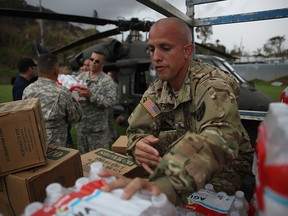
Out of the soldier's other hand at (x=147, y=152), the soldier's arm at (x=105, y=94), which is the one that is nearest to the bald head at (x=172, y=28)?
the soldier's other hand at (x=147, y=152)

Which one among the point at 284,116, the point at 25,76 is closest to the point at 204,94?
the point at 284,116

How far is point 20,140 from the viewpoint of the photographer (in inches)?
53.8

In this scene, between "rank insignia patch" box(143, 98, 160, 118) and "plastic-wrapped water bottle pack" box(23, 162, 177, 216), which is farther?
"rank insignia patch" box(143, 98, 160, 118)

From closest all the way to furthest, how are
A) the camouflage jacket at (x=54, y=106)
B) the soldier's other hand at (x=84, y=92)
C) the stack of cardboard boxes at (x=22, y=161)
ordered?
the stack of cardboard boxes at (x=22, y=161) < the camouflage jacket at (x=54, y=106) < the soldier's other hand at (x=84, y=92)

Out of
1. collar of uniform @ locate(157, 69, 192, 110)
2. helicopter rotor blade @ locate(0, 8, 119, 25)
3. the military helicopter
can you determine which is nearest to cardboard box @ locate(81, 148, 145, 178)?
collar of uniform @ locate(157, 69, 192, 110)

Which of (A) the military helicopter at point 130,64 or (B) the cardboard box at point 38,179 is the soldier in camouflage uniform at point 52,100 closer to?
(B) the cardboard box at point 38,179

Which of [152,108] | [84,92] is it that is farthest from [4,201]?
[84,92]

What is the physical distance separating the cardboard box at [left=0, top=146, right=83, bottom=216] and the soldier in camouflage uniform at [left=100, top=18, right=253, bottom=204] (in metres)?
0.37

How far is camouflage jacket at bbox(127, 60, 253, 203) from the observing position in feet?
2.89

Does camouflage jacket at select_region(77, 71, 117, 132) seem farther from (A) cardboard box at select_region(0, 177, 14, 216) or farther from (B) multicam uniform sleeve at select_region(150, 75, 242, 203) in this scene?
(B) multicam uniform sleeve at select_region(150, 75, 242, 203)

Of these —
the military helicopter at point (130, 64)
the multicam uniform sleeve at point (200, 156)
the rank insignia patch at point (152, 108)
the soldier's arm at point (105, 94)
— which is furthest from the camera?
the military helicopter at point (130, 64)

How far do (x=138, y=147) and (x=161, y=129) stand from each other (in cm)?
49

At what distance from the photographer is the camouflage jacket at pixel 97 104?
3.47 m

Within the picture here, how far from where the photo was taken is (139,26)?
4.08 m
